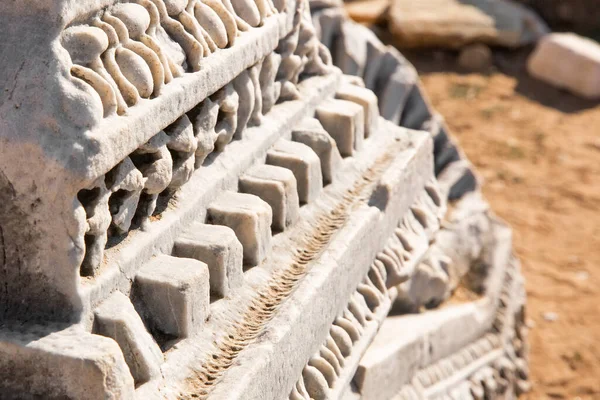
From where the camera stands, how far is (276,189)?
6.94ft

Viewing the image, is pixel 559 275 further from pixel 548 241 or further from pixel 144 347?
pixel 144 347

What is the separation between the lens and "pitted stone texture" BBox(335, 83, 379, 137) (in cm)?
265

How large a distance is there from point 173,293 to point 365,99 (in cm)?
114

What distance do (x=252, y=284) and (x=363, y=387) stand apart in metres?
0.52

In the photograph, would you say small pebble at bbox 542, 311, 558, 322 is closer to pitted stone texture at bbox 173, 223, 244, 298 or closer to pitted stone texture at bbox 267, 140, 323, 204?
pitted stone texture at bbox 267, 140, 323, 204

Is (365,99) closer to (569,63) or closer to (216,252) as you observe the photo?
(216,252)

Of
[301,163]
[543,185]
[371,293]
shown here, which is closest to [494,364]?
[371,293]

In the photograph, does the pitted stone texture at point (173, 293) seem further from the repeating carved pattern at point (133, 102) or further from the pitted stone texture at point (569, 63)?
the pitted stone texture at point (569, 63)

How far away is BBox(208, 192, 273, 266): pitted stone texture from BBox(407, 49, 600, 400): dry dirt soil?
212 cm

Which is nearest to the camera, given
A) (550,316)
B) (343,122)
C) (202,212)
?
(202,212)

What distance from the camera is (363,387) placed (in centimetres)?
230

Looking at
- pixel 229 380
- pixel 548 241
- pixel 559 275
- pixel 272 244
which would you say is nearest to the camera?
pixel 229 380

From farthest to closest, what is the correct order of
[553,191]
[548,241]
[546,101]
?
[546,101], [553,191], [548,241]

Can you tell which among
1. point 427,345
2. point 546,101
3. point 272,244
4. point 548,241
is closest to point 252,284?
point 272,244
